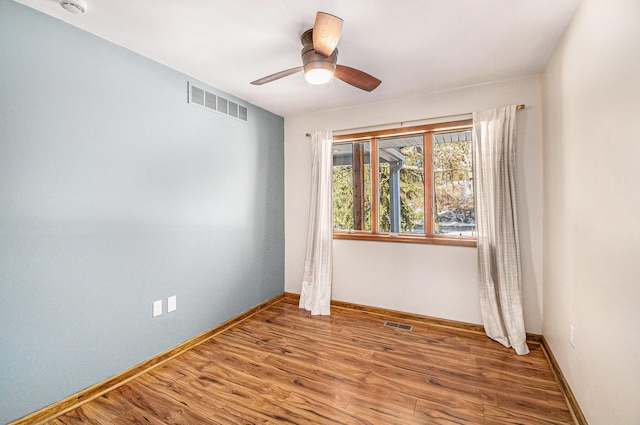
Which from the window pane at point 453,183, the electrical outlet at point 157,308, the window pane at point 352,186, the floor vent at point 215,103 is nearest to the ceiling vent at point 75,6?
the floor vent at point 215,103

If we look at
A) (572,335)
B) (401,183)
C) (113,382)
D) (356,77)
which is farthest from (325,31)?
(113,382)

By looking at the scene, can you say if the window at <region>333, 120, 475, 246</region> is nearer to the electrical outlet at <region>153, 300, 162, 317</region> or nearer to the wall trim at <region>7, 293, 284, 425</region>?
the wall trim at <region>7, 293, 284, 425</region>

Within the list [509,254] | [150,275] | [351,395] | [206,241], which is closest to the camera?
[351,395]

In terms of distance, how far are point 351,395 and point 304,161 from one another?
2.67 m

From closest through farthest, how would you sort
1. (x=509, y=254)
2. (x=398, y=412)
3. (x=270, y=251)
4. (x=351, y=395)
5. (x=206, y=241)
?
(x=398, y=412), (x=351, y=395), (x=509, y=254), (x=206, y=241), (x=270, y=251)

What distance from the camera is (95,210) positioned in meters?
1.94

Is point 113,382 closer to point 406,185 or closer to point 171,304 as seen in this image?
point 171,304

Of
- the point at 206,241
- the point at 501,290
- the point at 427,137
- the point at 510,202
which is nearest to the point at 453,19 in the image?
the point at 427,137

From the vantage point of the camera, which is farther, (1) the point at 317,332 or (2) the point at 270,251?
(2) the point at 270,251

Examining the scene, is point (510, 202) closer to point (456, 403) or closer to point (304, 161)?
point (456, 403)

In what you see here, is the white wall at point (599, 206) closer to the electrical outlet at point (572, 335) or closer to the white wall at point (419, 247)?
the electrical outlet at point (572, 335)

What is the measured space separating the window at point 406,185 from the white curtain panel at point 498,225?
20 centimetres

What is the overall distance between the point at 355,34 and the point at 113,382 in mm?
2979

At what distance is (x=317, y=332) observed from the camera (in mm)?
2889
